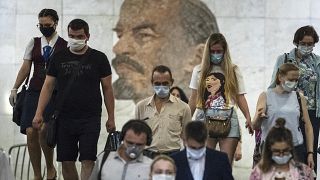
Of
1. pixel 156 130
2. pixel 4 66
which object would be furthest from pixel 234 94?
pixel 4 66

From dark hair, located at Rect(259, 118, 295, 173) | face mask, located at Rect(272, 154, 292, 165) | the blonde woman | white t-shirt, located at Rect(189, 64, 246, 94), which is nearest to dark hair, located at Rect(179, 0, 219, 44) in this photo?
white t-shirt, located at Rect(189, 64, 246, 94)

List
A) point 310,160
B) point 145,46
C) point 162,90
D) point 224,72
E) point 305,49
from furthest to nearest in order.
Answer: point 145,46
point 305,49
point 224,72
point 310,160
point 162,90

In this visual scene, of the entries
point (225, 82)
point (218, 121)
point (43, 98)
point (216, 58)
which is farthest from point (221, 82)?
point (43, 98)

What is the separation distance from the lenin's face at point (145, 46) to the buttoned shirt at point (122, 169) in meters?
5.90

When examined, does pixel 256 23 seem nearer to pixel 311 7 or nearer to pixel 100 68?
pixel 311 7

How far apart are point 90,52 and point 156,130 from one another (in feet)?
3.53

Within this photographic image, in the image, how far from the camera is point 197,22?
14875 mm

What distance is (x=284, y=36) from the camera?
14859 millimetres

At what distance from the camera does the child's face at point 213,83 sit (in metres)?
10.9

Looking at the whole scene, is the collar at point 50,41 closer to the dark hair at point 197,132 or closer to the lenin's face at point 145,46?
the dark hair at point 197,132

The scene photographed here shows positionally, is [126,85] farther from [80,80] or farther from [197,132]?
[197,132]

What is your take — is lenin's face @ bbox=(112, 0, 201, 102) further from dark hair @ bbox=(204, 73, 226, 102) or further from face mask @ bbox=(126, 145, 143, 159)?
face mask @ bbox=(126, 145, 143, 159)

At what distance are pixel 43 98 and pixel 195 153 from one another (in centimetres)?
241

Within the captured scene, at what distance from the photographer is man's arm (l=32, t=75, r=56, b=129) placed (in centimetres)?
1070
